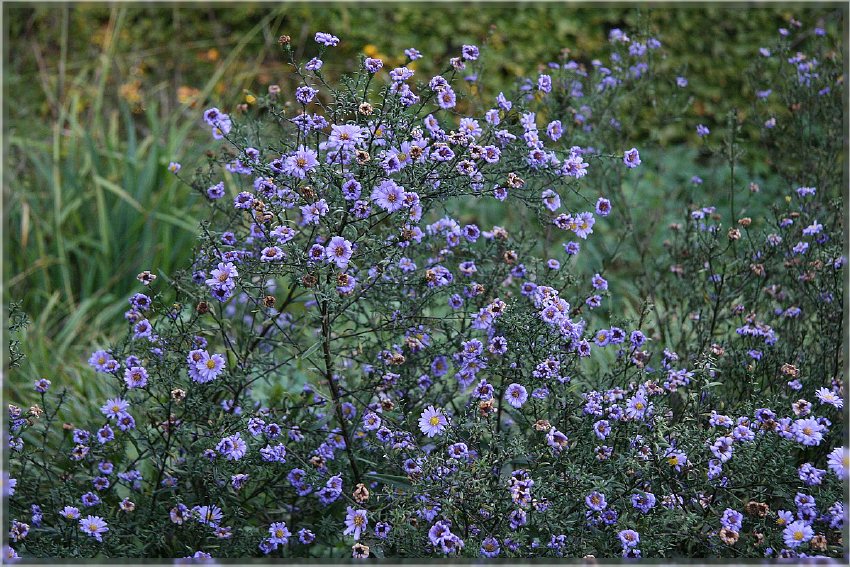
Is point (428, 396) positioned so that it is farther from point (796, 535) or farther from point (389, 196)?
point (796, 535)

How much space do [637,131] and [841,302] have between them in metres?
3.69

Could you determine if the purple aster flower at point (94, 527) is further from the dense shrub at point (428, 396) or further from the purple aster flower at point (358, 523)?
the purple aster flower at point (358, 523)

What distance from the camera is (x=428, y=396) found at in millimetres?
2342

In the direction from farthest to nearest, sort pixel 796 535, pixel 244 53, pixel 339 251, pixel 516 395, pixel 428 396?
1. pixel 244 53
2. pixel 428 396
3. pixel 516 395
4. pixel 339 251
5. pixel 796 535

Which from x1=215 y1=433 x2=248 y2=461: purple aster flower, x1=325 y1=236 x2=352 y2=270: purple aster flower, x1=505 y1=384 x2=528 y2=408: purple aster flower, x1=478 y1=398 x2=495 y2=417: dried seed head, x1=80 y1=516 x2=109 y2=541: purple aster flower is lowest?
x1=80 y1=516 x2=109 y2=541: purple aster flower

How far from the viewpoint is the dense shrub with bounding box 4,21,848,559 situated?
6.07 ft

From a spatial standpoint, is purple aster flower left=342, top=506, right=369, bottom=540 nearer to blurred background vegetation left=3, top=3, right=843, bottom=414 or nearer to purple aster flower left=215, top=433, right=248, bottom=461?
purple aster flower left=215, top=433, right=248, bottom=461

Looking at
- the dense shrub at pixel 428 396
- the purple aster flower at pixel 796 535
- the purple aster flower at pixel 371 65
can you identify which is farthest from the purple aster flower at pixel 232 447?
the purple aster flower at pixel 796 535

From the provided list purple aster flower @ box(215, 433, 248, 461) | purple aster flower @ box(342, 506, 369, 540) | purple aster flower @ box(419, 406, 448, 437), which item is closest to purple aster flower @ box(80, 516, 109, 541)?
purple aster flower @ box(215, 433, 248, 461)

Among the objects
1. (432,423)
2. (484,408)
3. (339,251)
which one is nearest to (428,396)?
(432,423)

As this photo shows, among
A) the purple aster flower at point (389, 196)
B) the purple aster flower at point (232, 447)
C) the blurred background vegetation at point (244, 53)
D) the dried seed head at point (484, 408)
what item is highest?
the blurred background vegetation at point (244, 53)

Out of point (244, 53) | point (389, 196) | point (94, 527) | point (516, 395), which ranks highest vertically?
point (244, 53)

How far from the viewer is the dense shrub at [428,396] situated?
1.85m

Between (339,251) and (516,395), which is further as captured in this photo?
(516,395)
